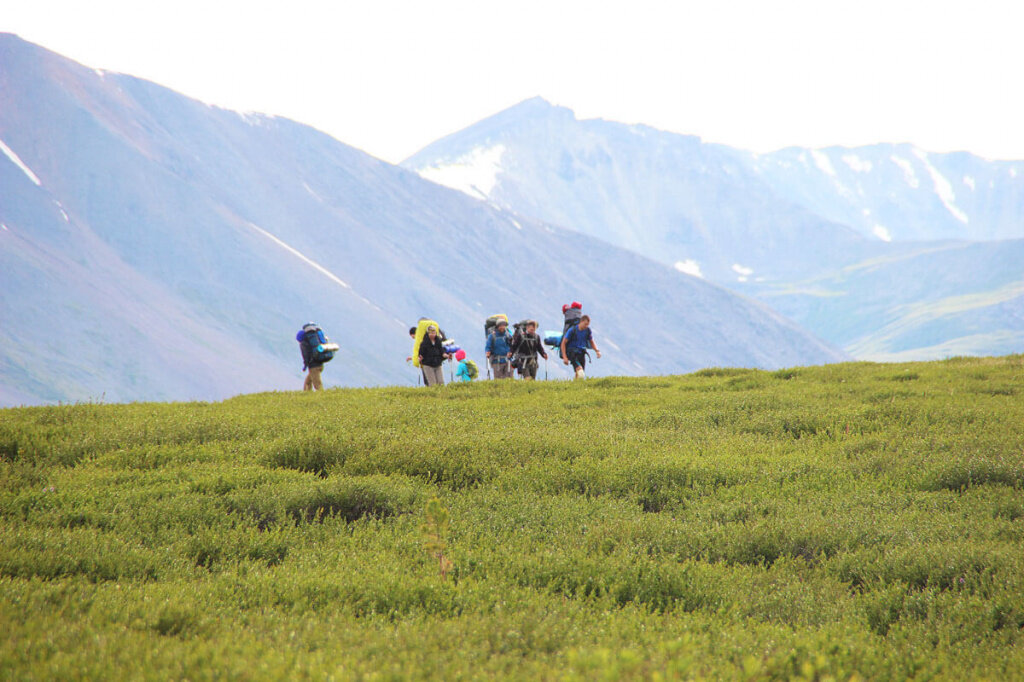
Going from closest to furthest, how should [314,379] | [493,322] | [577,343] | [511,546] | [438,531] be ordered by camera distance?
[438,531]
[511,546]
[314,379]
[577,343]
[493,322]

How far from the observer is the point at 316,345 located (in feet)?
69.9

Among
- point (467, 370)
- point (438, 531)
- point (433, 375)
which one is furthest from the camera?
point (467, 370)

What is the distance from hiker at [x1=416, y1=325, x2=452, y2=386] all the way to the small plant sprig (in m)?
14.9

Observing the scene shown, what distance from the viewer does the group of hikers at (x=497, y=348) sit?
21453 mm

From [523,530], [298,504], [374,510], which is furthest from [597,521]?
[298,504]

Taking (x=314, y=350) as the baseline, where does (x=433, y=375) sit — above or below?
below

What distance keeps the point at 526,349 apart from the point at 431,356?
325 centimetres

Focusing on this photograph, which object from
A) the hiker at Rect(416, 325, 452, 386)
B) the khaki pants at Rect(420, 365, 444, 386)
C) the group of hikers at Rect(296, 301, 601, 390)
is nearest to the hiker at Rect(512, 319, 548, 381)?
the group of hikers at Rect(296, 301, 601, 390)

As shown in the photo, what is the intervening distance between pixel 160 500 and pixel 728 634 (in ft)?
19.0

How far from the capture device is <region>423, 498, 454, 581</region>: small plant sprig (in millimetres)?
6418

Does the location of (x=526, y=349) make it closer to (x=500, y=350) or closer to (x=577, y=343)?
(x=500, y=350)

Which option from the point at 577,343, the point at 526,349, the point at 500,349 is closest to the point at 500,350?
the point at 500,349

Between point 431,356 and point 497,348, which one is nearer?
point 431,356

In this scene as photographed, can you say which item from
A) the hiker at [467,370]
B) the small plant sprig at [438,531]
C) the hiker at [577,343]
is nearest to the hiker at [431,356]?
the hiker at [467,370]
